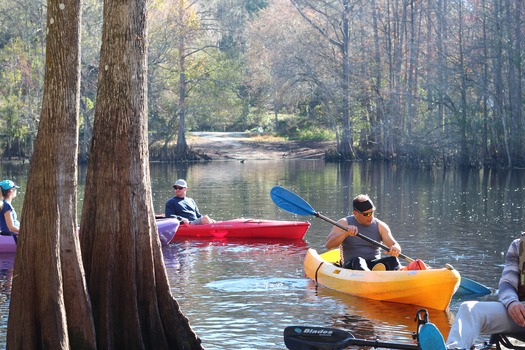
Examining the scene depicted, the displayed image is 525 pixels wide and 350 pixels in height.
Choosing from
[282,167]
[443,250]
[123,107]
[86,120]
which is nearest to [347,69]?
[282,167]

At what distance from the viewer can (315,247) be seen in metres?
16.1

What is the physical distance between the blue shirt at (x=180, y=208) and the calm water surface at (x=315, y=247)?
21.6 inches

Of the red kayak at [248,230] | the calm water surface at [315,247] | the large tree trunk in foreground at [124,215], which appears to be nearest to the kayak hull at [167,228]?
the calm water surface at [315,247]

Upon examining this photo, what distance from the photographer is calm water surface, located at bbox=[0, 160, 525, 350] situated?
998cm

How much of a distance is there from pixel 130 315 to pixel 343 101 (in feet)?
134

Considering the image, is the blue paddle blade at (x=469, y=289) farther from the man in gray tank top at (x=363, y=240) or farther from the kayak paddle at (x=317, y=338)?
the kayak paddle at (x=317, y=338)

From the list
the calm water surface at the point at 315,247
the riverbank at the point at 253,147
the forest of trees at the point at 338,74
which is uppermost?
the forest of trees at the point at 338,74

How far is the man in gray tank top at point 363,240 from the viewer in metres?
11.1

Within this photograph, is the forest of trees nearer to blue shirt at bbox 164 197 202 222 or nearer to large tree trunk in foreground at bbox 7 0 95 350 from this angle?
blue shirt at bbox 164 197 202 222

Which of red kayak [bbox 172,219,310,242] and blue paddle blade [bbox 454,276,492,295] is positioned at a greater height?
red kayak [bbox 172,219,310,242]

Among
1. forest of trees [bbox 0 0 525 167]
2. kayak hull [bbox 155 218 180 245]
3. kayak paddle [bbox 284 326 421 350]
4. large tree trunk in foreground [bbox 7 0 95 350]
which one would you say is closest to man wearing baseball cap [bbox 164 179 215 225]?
kayak hull [bbox 155 218 180 245]

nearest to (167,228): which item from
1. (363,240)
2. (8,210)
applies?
(8,210)

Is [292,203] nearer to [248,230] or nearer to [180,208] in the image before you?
[248,230]

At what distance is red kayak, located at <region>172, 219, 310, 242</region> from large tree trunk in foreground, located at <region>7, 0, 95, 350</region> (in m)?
10.3
